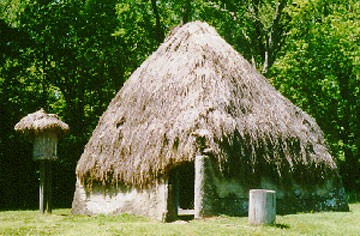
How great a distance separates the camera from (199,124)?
13109 millimetres

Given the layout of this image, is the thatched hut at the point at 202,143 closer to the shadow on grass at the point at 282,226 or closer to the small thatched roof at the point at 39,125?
the small thatched roof at the point at 39,125

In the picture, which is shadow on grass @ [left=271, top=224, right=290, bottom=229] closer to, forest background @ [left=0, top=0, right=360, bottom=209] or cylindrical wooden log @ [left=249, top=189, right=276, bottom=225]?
cylindrical wooden log @ [left=249, top=189, right=276, bottom=225]

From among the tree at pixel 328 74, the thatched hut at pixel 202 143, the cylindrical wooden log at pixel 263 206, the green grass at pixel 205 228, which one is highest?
the tree at pixel 328 74

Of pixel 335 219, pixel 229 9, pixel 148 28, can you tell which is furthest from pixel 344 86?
pixel 335 219

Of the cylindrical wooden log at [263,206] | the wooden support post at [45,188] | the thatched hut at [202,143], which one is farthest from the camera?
the wooden support post at [45,188]

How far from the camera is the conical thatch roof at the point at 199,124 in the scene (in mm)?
13258

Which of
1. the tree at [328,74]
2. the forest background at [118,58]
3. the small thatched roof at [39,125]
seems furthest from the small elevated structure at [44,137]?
the tree at [328,74]

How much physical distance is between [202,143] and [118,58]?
48.2ft

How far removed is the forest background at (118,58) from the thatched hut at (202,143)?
8.60 metres

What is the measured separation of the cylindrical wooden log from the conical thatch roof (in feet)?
6.92

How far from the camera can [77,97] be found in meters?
26.6

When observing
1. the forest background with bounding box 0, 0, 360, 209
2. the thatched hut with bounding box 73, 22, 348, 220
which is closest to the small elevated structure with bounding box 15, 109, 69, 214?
the thatched hut with bounding box 73, 22, 348, 220

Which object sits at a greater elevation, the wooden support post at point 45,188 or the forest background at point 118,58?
the forest background at point 118,58

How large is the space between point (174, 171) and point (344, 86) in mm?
14637
